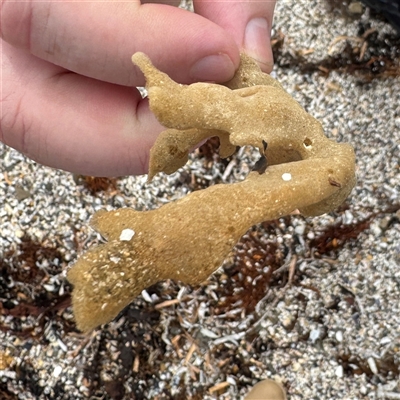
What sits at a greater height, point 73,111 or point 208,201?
point 208,201

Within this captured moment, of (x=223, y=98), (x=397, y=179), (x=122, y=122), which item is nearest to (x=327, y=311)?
(x=397, y=179)

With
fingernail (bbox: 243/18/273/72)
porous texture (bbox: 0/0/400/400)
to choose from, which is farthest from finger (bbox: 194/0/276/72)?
porous texture (bbox: 0/0/400/400)

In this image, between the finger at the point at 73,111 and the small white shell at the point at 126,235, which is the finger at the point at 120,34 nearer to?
the finger at the point at 73,111

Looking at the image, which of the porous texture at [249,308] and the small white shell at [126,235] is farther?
the porous texture at [249,308]

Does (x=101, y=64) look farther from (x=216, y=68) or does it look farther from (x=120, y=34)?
(x=216, y=68)

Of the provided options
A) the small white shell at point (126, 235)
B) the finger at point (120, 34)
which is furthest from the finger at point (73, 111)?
the small white shell at point (126, 235)

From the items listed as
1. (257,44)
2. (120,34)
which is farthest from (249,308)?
(120,34)

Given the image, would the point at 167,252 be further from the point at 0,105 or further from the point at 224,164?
the point at 224,164
